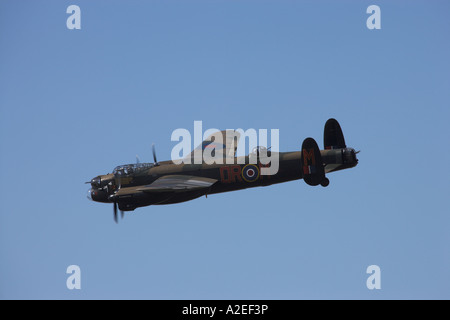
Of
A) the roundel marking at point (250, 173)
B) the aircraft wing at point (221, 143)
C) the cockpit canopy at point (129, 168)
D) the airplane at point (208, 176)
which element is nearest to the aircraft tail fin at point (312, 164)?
the airplane at point (208, 176)

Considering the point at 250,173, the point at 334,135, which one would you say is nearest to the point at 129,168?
the point at 250,173

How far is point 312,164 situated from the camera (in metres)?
37.2

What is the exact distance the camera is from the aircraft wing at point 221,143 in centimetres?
4588

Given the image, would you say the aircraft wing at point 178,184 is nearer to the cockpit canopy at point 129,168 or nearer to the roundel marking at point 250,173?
the cockpit canopy at point 129,168

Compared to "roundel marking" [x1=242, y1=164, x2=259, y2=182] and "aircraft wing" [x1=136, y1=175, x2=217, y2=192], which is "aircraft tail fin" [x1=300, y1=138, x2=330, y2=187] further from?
"aircraft wing" [x1=136, y1=175, x2=217, y2=192]

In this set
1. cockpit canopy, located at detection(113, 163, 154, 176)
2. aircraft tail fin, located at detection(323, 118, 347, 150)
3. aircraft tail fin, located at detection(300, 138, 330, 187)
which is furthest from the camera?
cockpit canopy, located at detection(113, 163, 154, 176)

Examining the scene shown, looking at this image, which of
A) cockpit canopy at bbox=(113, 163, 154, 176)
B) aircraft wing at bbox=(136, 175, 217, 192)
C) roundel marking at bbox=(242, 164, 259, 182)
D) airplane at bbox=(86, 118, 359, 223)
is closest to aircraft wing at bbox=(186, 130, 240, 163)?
cockpit canopy at bbox=(113, 163, 154, 176)

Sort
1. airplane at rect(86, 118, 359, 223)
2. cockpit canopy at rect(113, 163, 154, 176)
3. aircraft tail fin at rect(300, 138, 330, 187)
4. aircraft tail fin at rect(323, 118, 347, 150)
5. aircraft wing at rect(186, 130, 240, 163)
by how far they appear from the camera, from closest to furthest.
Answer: aircraft tail fin at rect(300, 138, 330, 187), airplane at rect(86, 118, 359, 223), aircraft tail fin at rect(323, 118, 347, 150), cockpit canopy at rect(113, 163, 154, 176), aircraft wing at rect(186, 130, 240, 163)

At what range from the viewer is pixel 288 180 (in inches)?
1553

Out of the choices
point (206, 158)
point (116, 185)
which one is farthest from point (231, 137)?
point (116, 185)

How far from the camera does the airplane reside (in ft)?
123

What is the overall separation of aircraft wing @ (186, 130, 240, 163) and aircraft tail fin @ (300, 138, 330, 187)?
9009 millimetres

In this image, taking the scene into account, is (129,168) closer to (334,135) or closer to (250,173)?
(250,173)
